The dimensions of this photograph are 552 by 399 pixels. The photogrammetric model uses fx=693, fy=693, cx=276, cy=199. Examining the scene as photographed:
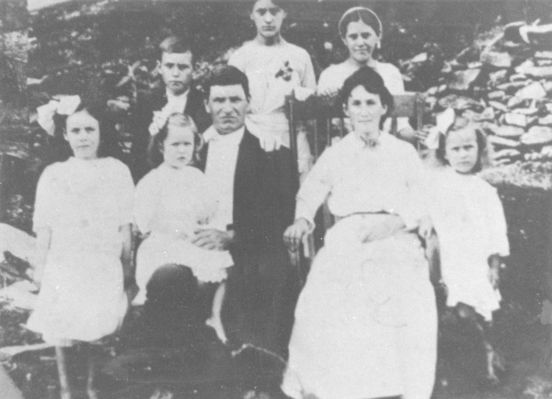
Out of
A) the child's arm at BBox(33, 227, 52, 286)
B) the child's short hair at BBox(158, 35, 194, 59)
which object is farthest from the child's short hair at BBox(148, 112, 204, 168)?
the child's arm at BBox(33, 227, 52, 286)

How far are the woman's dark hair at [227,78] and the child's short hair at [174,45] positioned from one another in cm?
20

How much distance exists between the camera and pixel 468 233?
3.92 meters

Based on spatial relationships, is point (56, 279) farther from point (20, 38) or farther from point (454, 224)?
point (454, 224)

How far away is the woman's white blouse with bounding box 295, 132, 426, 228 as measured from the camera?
12.5ft

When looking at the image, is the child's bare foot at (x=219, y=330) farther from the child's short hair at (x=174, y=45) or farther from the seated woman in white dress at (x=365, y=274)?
the child's short hair at (x=174, y=45)

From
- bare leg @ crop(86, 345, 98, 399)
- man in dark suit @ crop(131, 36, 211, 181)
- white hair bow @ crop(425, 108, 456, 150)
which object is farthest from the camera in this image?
white hair bow @ crop(425, 108, 456, 150)

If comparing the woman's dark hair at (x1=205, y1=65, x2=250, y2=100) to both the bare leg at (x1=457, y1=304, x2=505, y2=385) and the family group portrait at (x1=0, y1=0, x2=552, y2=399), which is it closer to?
the family group portrait at (x1=0, y1=0, x2=552, y2=399)

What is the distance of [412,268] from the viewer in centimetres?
384

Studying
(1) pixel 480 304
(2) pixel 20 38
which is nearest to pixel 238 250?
(1) pixel 480 304

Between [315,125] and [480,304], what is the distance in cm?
137

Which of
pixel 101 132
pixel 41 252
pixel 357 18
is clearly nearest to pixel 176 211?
pixel 101 132

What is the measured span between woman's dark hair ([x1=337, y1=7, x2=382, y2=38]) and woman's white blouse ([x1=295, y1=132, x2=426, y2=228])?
0.60 meters

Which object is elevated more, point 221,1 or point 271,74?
point 221,1

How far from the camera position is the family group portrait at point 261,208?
12.2ft
